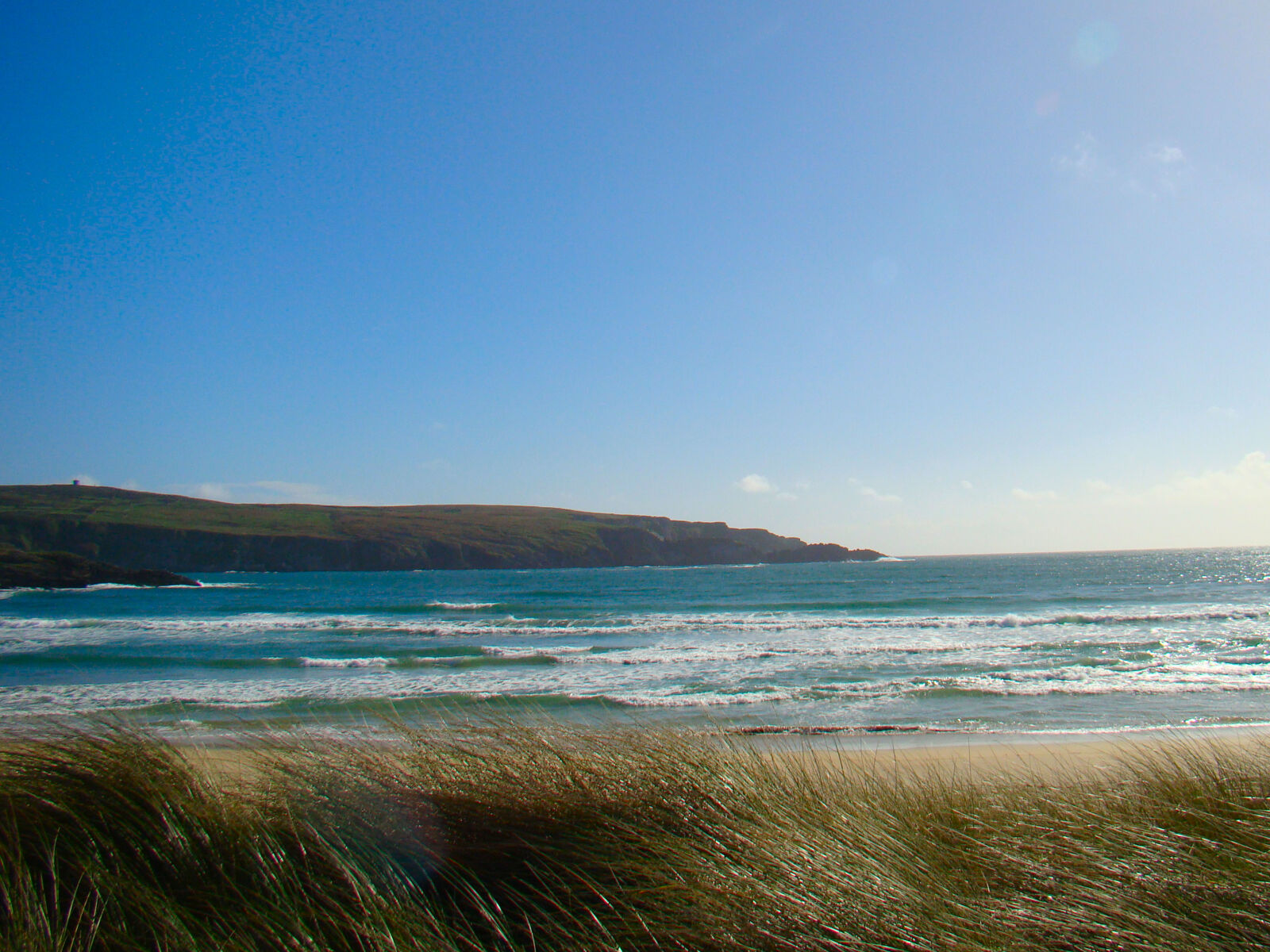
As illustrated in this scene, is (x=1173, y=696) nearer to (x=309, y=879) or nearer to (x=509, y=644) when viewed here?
(x=309, y=879)

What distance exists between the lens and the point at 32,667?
19.0 m

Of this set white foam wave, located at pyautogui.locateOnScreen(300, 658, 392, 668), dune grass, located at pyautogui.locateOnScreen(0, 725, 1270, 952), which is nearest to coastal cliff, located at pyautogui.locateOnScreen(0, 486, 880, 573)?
white foam wave, located at pyautogui.locateOnScreen(300, 658, 392, 668)

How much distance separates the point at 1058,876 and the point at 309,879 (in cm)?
287

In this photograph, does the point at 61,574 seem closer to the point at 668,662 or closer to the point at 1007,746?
the point at 668,662

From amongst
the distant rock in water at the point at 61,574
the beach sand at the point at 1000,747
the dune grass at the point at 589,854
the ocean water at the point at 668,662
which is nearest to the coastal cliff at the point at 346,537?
the distant rock in water at the point at 61,574

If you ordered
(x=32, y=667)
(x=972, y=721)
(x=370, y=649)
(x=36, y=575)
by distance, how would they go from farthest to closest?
(x=36, y=575) < (x=370, y=649) < (x=32, y=667) < (x=972, y=721)

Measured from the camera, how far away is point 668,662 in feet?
65.1

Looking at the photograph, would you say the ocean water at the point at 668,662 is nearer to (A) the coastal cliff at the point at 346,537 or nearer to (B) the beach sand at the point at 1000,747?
(B) the beach sand at the point at 1000,747

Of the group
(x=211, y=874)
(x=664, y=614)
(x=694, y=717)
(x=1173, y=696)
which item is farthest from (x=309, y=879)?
(x=664, y=614)

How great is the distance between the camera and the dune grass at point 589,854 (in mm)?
2389

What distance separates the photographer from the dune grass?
2389 mm

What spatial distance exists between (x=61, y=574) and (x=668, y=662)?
2876 inches

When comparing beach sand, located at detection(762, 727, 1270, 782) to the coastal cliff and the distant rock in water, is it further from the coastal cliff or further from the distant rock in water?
the coastal cliff

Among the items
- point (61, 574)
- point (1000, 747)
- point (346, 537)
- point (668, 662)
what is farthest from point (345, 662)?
point (346, 537)
